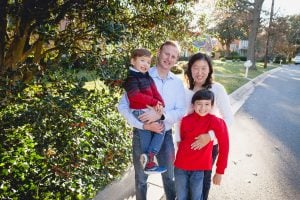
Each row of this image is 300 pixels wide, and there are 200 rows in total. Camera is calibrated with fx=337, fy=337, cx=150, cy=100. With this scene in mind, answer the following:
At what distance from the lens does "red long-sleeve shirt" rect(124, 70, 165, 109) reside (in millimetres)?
3457

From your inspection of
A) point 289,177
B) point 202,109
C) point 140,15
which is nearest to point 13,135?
point 140,15

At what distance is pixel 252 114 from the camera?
11211 mm

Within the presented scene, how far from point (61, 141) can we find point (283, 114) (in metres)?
9.39

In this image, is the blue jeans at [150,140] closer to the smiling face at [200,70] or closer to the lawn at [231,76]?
the smiling face at [200,70]

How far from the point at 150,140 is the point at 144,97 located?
1.63ft

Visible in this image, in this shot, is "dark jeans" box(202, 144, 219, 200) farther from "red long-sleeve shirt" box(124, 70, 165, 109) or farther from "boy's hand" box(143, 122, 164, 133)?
"red long-sleeve shirt" box(124, 70, 165, 109)

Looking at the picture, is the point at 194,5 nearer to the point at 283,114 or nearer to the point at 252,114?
the point at 252,114

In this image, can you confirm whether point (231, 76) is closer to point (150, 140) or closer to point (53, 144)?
point (53, 144)

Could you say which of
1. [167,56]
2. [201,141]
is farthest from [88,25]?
[201,141]

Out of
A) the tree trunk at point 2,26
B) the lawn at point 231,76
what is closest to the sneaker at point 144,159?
the tree trunk at point 2,26

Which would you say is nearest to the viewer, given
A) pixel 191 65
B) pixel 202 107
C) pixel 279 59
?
pixel 202 107

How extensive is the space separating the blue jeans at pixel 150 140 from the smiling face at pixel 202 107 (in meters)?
0.48

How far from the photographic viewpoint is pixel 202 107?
3348 mm

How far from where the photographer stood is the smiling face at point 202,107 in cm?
334
